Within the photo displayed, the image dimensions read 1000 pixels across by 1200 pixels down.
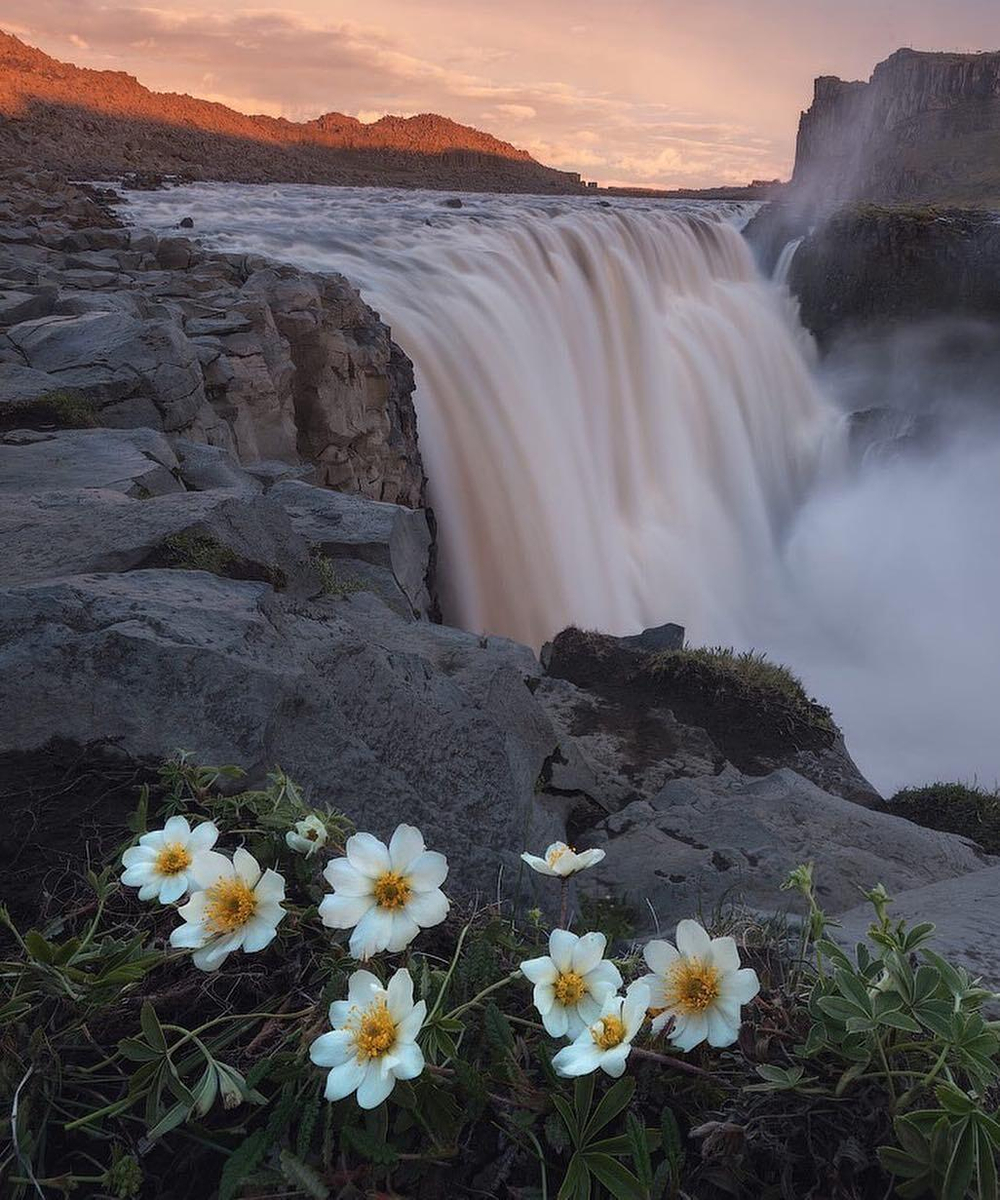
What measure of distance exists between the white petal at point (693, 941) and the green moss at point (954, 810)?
600cm

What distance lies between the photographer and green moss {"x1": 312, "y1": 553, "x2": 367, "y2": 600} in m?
4.61

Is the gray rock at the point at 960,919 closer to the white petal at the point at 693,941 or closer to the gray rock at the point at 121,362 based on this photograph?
the white petal at the point at 693,941

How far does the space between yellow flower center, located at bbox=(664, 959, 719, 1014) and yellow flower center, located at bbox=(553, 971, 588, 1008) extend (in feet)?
0.38

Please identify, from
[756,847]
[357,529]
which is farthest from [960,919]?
[357,529]

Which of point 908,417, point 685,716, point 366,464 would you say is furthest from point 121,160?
point 685,716

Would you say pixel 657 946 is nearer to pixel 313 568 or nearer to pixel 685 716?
pixel 313 568

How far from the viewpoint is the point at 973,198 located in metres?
53.6

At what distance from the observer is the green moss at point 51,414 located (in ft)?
18.2

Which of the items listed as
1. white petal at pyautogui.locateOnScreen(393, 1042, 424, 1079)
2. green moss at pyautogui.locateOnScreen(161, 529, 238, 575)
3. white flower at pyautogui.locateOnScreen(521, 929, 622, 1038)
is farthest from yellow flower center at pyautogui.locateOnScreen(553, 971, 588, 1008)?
green moss at pyautogui.locateOnScreen(161, 529, 238, 575)

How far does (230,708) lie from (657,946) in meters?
1.71

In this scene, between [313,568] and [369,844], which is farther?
[313,568]

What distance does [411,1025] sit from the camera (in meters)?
1.16

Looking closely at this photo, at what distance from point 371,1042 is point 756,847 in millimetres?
3464

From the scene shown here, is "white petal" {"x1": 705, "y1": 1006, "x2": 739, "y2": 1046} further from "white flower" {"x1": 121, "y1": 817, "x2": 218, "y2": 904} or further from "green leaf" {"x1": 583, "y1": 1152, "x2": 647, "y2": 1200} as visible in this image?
"white flower" {"x1": 121, "y1": 817, "x2": 218, "y2": 904}
